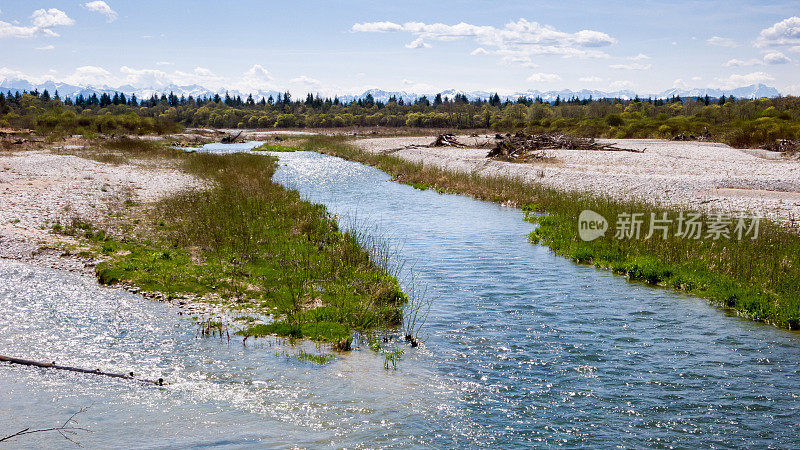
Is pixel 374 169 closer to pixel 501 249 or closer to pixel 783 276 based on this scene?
pixel 501 249

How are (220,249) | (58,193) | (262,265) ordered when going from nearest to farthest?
(262,265)
(220,249)
(58,193)

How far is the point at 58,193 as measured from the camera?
24984 millimetres

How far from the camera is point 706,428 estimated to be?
25.7 feet

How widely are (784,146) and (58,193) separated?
54.4 m

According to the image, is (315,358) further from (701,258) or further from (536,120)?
(536,120)

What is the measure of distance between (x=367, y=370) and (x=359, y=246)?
7.79 meters

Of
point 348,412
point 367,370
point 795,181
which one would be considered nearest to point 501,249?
point 367,370

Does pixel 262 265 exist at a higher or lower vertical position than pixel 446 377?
higher

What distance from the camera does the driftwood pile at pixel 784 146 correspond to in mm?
42481

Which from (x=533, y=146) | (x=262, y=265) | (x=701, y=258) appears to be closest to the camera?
(x=262, y=265)

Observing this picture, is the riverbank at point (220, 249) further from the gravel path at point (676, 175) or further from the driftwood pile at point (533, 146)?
the driftwood pile at point (533, 146)

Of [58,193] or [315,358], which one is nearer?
[315,358]

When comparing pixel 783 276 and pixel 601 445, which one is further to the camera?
pixel 783 276

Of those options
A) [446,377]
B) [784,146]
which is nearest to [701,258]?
[446,377]
